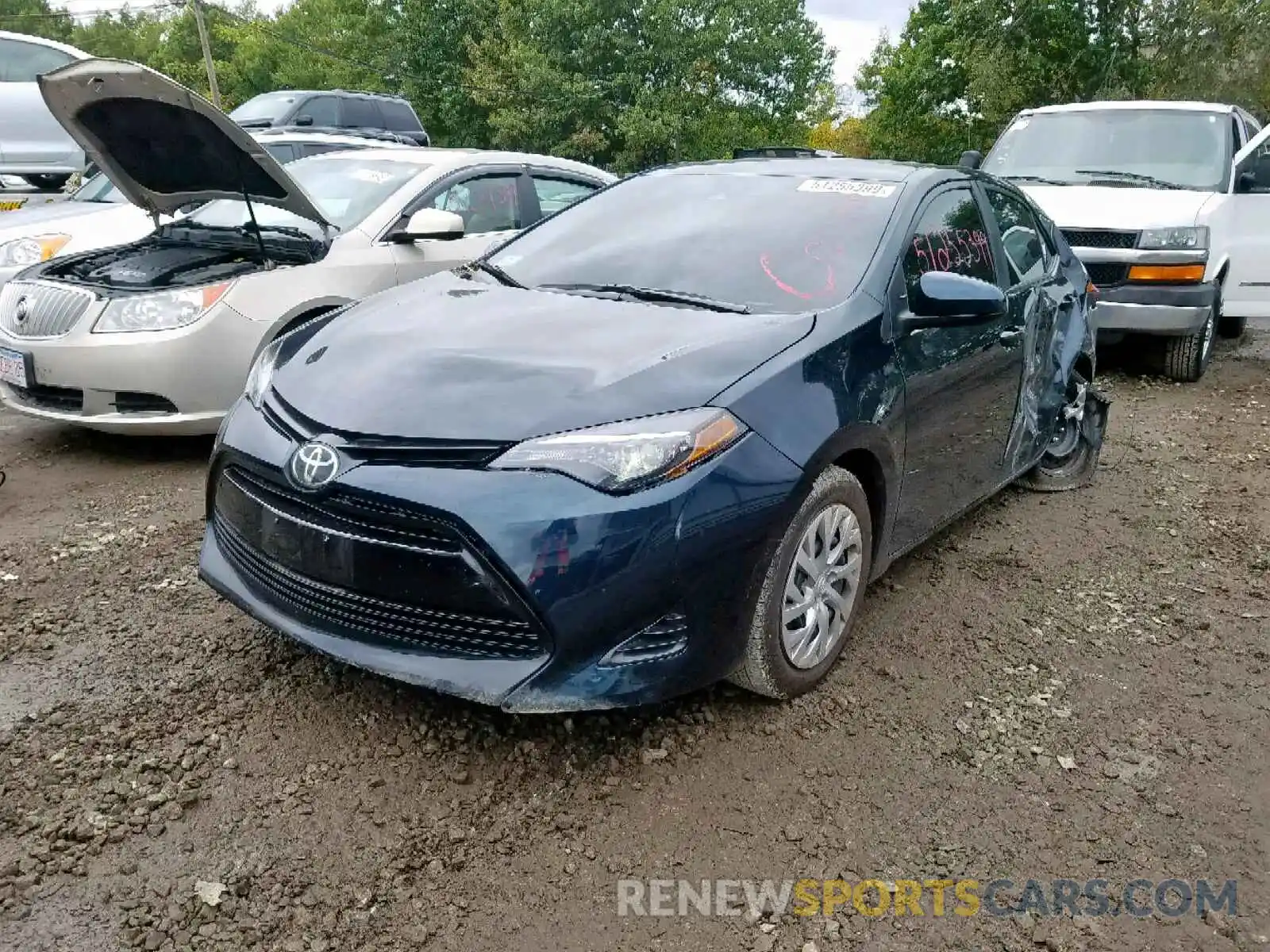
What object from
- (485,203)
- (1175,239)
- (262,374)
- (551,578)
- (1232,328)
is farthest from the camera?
(1232,328)

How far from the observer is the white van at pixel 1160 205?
6.82 meters

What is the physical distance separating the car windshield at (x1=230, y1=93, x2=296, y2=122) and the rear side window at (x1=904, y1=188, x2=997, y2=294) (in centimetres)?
1222

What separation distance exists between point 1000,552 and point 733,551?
2.17 metres

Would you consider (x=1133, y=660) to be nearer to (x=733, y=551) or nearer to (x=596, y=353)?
(x=733, y=551)

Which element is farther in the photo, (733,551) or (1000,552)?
(1000,552)

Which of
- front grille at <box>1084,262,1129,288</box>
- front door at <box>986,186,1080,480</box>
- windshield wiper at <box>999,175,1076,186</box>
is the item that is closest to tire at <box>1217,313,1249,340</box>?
windshield wiper at <box>999,175,1076,186</box>

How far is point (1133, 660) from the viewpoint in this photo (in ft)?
11.0

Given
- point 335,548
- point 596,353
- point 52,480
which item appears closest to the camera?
point 335,548

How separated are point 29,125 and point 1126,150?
10.8m

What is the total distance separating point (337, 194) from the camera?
5.72 meters

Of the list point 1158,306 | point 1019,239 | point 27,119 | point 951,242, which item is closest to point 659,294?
point 951,242

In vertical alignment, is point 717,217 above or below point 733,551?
above

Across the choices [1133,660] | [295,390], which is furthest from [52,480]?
[1133,660]

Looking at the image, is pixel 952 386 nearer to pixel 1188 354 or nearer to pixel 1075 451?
pixel 1075 451
